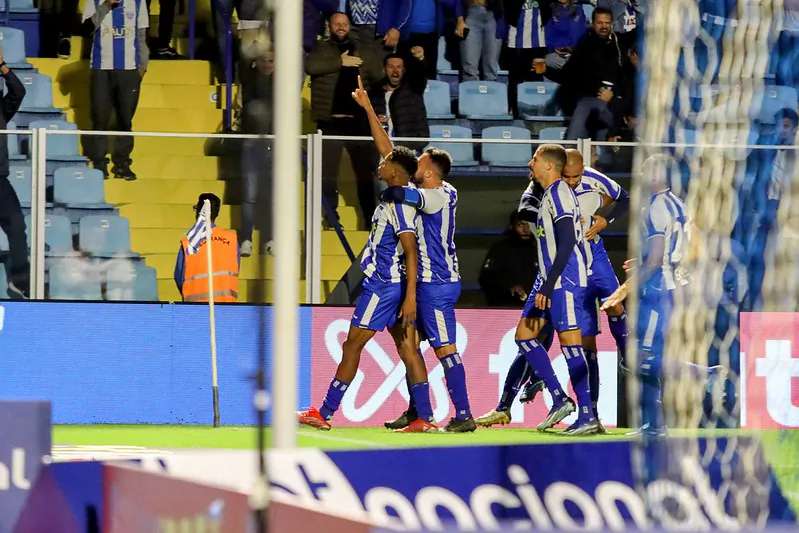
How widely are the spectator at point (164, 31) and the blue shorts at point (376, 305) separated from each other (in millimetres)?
5743

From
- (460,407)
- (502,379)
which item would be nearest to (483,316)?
(502,379)

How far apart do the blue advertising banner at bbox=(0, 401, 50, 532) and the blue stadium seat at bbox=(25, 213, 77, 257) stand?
258 inches

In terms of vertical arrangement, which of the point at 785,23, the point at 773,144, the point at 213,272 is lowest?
the point at 213,272

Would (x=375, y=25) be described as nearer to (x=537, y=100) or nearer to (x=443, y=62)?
(x=443, y=62)

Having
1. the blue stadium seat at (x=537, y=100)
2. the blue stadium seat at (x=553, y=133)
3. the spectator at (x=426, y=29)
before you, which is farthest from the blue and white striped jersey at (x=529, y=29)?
the blue stadium seat at (x=553, y=133)

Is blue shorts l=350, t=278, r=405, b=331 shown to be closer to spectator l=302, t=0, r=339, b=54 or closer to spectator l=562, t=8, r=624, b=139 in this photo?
spectator l=562, t=8, r=624, b=139

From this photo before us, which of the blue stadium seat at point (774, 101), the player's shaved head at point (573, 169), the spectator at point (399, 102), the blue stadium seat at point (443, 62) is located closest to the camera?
the blue stadium seat at point (774, 101)

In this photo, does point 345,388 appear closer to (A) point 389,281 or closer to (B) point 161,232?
(A) point 389,281

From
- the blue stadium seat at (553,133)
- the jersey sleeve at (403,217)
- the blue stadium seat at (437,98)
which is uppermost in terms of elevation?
the blue stadium seat at (437,98)

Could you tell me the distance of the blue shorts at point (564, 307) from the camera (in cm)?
1028

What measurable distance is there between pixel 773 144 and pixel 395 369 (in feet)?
23.1

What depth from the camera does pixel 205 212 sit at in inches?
457

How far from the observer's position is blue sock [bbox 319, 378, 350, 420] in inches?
419

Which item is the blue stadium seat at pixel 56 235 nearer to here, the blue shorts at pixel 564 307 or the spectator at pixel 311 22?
the blue shorts at pixel 564 307
